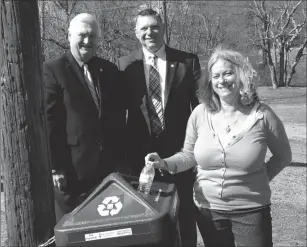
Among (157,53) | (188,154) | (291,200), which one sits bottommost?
(291,200)

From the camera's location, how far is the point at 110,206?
243 cm

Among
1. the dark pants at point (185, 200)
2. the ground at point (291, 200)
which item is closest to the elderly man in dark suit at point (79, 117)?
the dark pants at point (185, 200)

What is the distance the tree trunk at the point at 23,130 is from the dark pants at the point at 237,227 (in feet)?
3.15

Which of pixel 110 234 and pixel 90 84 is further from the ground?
pixel 90 84

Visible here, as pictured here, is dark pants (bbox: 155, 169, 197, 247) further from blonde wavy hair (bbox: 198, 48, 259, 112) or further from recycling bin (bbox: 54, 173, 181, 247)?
recycling bin (bbox: 54, 173, 181, 247)

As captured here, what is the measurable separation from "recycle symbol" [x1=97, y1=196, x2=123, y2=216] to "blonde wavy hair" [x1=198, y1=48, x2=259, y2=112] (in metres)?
0.90

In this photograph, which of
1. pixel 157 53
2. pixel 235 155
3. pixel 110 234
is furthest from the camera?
pixel 157 53

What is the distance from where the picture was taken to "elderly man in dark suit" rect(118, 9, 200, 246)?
3.76 m

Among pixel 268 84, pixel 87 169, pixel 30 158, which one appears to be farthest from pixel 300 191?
pixel 268 84

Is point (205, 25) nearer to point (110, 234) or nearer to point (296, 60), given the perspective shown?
point (296, 60)

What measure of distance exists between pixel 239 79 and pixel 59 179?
1.36m

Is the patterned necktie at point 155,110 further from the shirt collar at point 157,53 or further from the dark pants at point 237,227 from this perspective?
the dark pants at point 237,227

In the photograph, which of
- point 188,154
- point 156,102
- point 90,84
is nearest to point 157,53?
point 156,102

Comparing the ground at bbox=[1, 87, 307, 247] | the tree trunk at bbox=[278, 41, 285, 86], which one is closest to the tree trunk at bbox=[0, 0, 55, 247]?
the ground at bbox=[1, 87, 307, 247]
